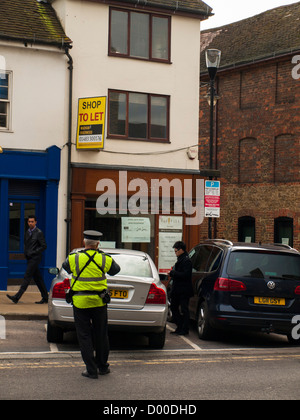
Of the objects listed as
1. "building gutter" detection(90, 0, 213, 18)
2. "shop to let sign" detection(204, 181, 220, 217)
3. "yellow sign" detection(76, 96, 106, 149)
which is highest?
"building gutter" detection(90, 0, 213, 18)

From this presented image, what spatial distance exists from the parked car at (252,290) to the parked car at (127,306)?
1.28m

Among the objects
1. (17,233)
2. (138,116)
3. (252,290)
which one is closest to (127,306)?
(252,290)

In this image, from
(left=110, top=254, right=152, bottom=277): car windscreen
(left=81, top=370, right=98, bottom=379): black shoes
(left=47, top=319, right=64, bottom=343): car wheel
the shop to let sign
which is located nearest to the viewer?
(left=81, top=370, right=98, bottom=379): black shoes

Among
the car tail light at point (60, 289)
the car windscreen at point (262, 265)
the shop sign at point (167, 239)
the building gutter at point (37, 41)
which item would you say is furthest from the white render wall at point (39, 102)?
the car tail light at point (60, 289)

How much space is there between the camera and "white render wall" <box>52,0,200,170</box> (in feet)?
64.3

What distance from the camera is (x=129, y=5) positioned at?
66.5 feet

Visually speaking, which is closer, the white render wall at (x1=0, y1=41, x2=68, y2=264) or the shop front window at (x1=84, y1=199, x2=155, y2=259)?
the white render wall at (x1=0, y1=41, x2=68, y2=264)

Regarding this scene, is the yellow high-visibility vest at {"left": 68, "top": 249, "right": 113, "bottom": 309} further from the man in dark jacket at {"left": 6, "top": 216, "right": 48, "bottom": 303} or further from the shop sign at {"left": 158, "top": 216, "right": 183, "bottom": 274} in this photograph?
the shop sign at {"left": 158, "top": 216, "right": 183, "bottom": 274}

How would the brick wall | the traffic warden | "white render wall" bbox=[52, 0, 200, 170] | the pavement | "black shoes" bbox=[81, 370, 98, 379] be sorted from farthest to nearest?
the brick wall, "white render wall" bbox=[52, 0, 200, 170], the pavement, the traffic warden, "black shoes" bbox=[81, 370, 98, 379]

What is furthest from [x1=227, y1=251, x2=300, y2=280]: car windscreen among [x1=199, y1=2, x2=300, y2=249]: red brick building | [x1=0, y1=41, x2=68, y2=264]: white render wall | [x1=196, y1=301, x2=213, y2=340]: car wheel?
[x1=199, y1=2, x2=300, y2=249]: red brick building

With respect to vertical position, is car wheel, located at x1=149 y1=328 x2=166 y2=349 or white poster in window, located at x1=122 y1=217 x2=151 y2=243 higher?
white poster in window, located at x1=122 y1=217 x2=151 y2=243

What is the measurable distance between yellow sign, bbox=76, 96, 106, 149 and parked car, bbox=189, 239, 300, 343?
299 inches
